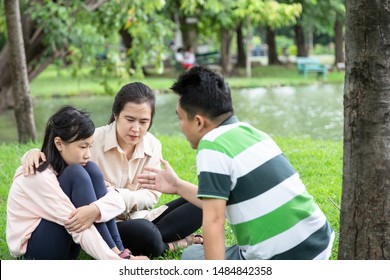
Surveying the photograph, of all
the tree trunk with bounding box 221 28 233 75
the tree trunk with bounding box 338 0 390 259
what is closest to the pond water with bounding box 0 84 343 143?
the tree trunk with bounding box 221 28 233 75

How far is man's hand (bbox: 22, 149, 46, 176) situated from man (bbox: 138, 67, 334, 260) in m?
1.11

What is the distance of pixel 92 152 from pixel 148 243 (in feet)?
2.04

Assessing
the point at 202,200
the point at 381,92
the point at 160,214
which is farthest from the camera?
the point at 160,214

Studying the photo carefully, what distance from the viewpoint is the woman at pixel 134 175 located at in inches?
165

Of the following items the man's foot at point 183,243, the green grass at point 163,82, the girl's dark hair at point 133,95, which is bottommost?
the green grass at point 163,82

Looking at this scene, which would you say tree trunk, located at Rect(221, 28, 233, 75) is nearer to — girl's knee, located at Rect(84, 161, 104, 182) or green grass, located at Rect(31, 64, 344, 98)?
green grass, located at Rect(31, 64, 344, 98)

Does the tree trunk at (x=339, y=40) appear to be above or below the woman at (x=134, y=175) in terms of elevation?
below

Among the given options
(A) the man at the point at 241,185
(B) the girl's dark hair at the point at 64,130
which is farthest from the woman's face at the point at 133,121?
(A) the man at the point at 241,185

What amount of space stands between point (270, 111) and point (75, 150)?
11.1 meters

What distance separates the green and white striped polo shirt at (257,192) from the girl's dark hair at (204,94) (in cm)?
7

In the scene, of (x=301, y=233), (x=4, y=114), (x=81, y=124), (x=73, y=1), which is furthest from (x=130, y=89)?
(x=4, y=114)

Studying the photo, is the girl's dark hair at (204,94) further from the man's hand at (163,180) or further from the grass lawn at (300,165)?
the grass lawn at (300,165)

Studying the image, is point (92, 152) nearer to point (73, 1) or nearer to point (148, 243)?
point (148, 243)
